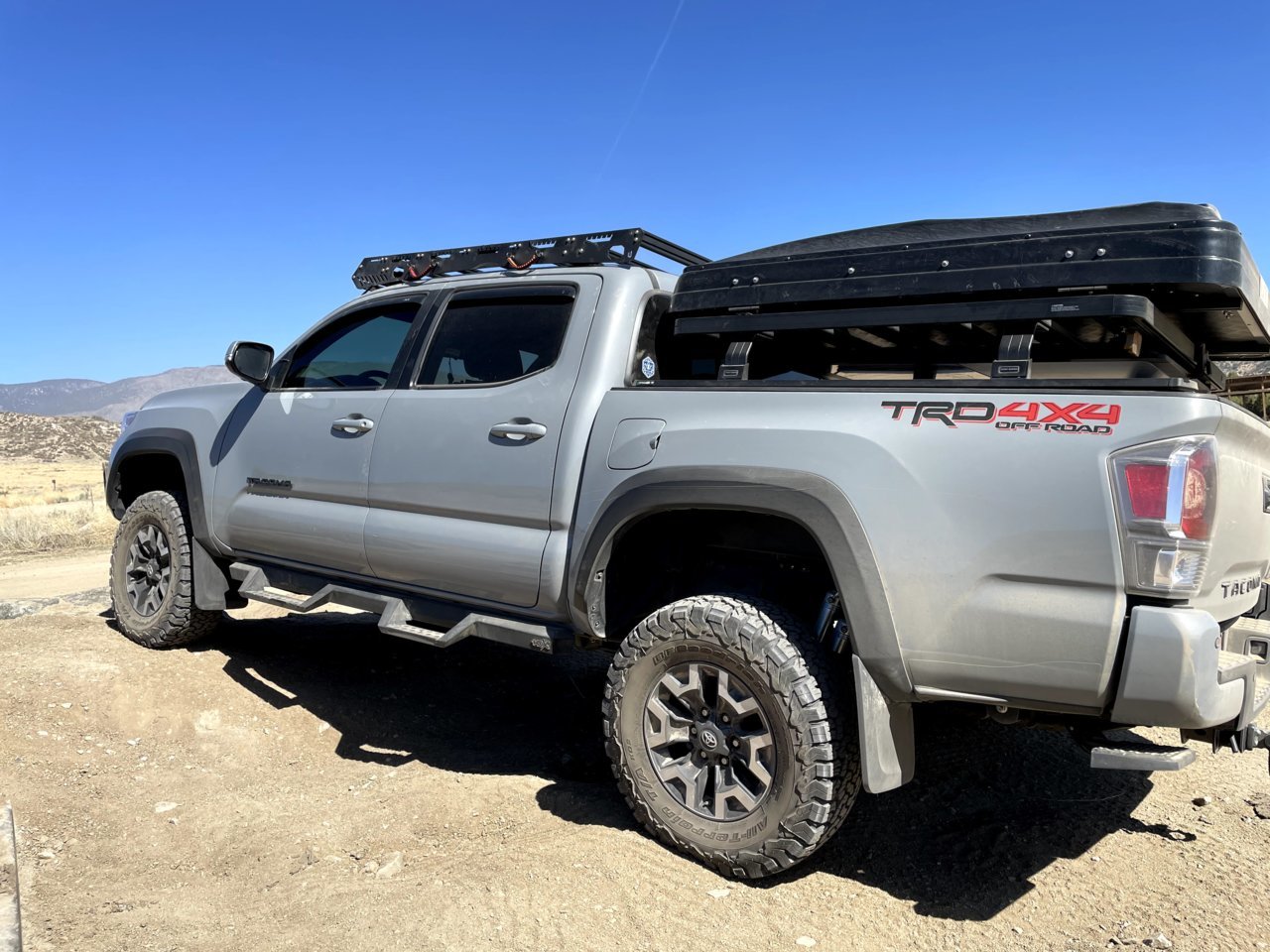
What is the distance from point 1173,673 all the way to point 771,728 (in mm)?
1187

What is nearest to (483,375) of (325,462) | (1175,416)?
(325,462)

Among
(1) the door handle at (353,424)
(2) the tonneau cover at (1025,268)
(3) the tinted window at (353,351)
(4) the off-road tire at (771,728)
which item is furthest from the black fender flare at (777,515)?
(3) the tinted window at (353,351)

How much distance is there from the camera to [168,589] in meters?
5.67

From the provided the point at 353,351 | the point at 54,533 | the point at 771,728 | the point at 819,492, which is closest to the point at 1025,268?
the point at 819,492

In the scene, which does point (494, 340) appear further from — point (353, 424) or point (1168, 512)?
point (1168, 512)

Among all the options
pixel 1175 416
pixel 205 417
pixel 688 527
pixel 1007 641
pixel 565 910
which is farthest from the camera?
pixel 205 417

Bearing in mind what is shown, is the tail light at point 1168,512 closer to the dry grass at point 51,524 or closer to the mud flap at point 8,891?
the mud flap at point 8,891

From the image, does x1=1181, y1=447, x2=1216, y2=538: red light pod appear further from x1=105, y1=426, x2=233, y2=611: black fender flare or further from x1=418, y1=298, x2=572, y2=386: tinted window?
x1=105, y1=426, x2=233, y2=611: black fender flare

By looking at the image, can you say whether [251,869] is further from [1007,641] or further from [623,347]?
[1007,641]

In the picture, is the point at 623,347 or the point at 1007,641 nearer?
the point at 1007,641

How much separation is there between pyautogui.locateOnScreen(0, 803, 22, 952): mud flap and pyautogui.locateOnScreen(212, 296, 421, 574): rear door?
1.69 metres

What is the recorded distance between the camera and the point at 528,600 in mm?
3896

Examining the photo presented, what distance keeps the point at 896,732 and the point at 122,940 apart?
2.45 meters

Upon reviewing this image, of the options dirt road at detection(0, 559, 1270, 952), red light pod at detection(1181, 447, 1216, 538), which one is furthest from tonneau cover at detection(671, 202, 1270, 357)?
dirt road at detection(0, 559, 1270, 952)
